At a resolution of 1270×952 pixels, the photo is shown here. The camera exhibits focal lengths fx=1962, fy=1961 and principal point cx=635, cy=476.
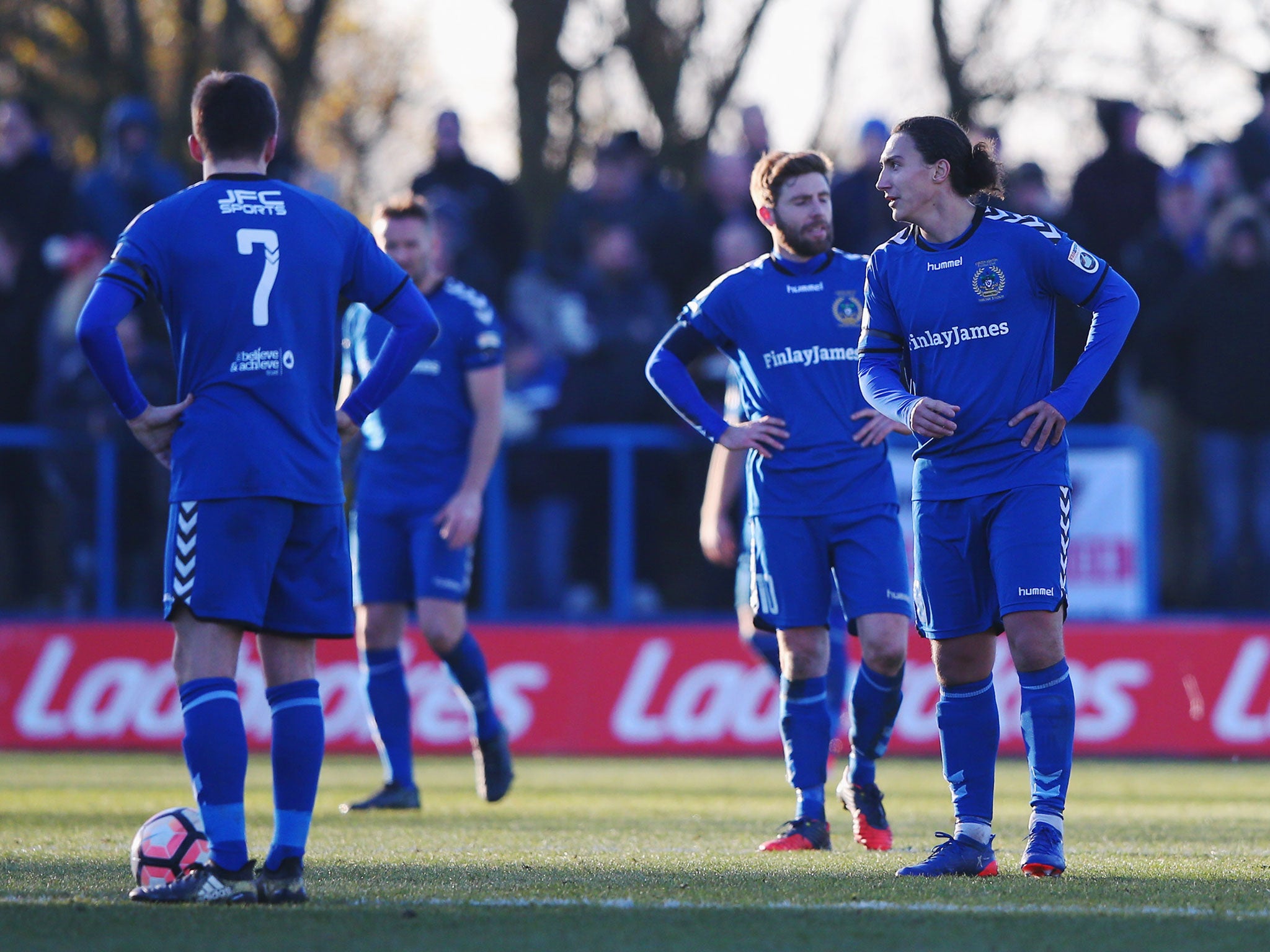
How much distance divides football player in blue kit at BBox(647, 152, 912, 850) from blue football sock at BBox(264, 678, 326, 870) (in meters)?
2.26

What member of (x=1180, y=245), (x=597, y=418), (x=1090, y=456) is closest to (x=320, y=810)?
(x=597, y=418)

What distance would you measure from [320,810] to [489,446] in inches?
73.7

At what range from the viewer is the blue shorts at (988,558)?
20.1 ft

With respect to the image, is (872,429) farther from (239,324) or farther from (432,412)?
(239,324)

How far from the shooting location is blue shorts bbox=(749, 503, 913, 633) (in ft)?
24.4

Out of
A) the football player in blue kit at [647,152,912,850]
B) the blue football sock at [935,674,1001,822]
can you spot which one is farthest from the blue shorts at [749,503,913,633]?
the blue football sock at [935,674,1001,822]

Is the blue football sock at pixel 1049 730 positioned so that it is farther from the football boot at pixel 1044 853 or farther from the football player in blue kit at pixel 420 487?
the football player in blue kit at pixel 420 487

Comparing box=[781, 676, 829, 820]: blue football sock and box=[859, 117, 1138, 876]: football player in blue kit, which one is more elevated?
box=[859, 117, 1138, 876]: football player in blue kit

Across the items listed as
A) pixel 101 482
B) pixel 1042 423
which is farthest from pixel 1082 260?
pixel 101 482

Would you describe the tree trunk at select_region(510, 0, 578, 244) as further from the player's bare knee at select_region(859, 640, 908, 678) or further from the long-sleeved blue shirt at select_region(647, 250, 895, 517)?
the player's bare knee at select_region(859, 640, 908, 678)

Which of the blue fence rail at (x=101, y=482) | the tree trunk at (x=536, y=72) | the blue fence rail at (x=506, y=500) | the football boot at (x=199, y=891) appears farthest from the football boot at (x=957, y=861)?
the tree trunk at (x=536, y=72)

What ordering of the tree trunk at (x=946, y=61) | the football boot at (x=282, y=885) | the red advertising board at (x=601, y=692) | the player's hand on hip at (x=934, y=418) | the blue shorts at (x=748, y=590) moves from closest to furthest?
the football boot at (x=282, y=885) → the player's hand on hip at (x=934, y=418) → the blue shorts at (x=748, y=590) → the red advertising board at (x=601, y=692) → the tree trunk at (x=946, y=61)

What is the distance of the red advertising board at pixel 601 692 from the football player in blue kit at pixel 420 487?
3.74m

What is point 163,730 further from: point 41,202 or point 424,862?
point 424,862
